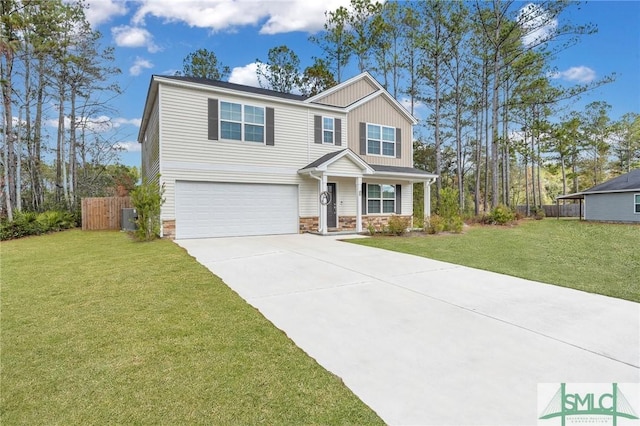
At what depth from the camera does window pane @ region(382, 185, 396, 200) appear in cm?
1549

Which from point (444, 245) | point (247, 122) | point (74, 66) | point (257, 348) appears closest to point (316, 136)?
point (247, 122)

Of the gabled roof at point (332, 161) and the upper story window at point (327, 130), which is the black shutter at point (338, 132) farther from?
the gabled roof at point (332, 161)

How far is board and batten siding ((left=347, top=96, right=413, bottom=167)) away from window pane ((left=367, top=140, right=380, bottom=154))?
0.24m

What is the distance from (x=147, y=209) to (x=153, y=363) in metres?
8.52

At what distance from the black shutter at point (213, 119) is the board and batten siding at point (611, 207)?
75.2ft

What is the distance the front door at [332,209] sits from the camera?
1394 cm

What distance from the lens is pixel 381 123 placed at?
15.6m

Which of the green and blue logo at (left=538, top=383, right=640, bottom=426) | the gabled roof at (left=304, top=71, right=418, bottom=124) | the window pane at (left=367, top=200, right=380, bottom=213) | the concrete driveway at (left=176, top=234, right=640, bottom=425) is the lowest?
the green and blue logo at (left=538, top=383, right=640, bottom=426)

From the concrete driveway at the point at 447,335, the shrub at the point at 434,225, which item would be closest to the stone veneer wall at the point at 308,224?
the shrub at the point at 434,225

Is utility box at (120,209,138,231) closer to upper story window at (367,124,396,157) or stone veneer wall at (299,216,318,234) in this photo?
stone veneer wall at (299,216,318,234)

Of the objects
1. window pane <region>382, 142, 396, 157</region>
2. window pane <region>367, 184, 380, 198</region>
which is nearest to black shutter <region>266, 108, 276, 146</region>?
window pane <region>367, 184, 380, 198</region>

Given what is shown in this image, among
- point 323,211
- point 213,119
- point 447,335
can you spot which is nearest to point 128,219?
point 213,119

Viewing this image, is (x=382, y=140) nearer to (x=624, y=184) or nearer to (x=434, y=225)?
(x=434, y=225)

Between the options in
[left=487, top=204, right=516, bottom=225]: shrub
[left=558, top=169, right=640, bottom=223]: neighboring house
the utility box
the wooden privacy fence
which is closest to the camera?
the utility box
